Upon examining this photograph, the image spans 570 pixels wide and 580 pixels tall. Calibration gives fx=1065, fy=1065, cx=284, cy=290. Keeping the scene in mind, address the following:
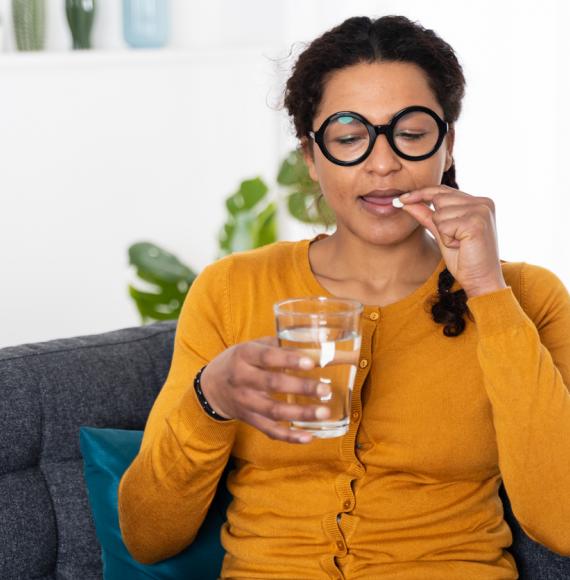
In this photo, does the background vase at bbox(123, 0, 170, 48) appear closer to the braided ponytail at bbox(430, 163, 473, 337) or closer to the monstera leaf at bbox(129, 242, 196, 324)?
the monstera leaf at bbox(129, 242, 196, 324)

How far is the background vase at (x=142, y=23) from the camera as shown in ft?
12.3

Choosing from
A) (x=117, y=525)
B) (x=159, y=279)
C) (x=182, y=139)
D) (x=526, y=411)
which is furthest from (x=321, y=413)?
(x=182, y=139)

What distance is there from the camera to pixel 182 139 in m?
3.99

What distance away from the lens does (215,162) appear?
13.4 ft

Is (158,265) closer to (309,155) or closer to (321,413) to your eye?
(309,155)

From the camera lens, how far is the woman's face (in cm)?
167

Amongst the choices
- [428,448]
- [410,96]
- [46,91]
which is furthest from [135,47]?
[428,448]

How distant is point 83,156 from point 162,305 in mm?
711

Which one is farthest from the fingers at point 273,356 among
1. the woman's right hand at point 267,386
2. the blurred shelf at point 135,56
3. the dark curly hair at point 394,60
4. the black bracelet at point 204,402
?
the blurred shelf at point 135,56

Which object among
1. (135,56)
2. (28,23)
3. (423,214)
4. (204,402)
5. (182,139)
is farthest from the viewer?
(182,139)

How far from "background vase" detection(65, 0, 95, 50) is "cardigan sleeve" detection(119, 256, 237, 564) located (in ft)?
6.85

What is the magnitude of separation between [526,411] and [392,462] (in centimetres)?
24

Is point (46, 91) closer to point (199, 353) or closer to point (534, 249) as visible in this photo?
point (534, 249)

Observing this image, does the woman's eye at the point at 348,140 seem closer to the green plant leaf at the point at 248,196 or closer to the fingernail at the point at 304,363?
the fingernail at the point at 304,363
